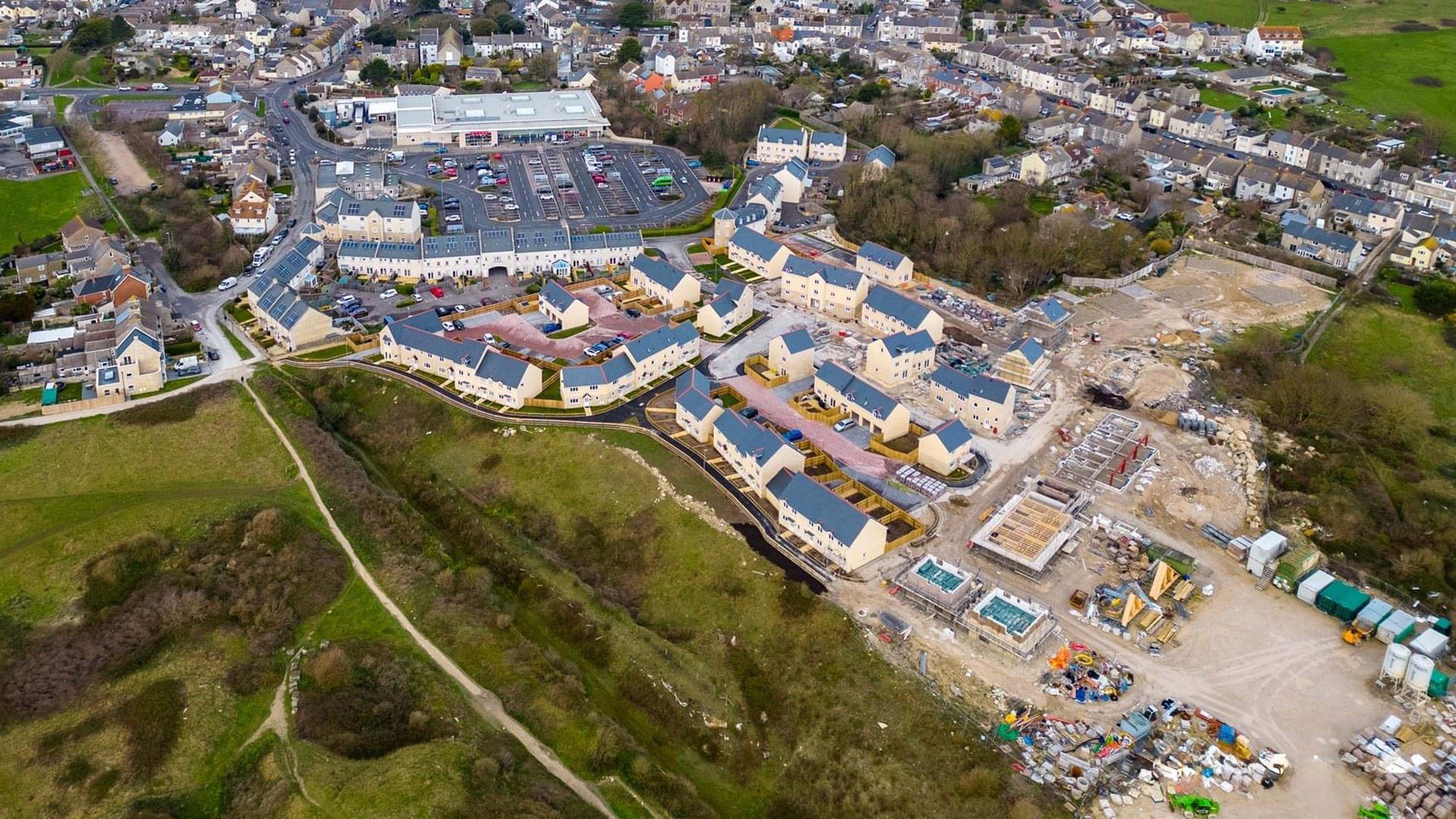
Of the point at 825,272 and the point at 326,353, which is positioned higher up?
the point at 825,272

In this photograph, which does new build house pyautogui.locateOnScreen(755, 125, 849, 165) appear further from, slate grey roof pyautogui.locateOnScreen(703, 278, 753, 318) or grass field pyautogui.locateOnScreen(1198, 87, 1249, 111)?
grass field pyautogui.locateOnScreen(1198, 87, 1249, 111)

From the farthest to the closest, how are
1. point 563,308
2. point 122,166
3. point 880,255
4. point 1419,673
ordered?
point 122,166 < point 880,255 < point 563,308 < point 1419,673

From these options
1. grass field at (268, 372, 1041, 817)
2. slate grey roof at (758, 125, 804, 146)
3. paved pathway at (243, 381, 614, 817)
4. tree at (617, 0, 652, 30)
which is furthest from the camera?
tree at (617, 0, 652, 30)

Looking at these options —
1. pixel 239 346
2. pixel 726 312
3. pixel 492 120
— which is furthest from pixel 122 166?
pixel 726 312

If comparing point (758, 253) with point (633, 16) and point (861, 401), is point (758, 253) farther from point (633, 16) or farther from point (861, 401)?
point (633, 16)

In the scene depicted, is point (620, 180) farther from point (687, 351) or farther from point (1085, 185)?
point (1085, 185)

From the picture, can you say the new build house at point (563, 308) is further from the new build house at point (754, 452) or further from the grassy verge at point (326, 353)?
the new build house at point (754, 452)

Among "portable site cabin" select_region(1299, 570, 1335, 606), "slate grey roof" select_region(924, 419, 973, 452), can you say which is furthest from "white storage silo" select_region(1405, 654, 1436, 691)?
"slate grey roof" select_region(924, 419, 973, 452)
